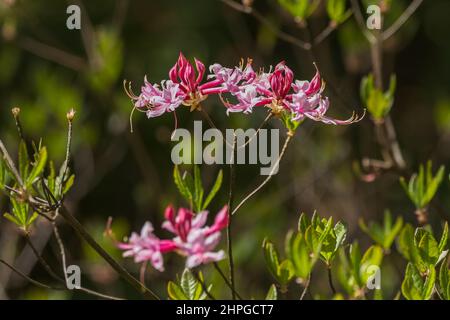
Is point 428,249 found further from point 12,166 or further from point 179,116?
point 179,116

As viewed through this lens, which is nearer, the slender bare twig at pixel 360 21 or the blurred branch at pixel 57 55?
the slender bare twig at pixel 360 21

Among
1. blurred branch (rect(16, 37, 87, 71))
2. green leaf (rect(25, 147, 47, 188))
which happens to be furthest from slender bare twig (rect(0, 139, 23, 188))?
blurred branch (rect(16, 37, 87, 71))

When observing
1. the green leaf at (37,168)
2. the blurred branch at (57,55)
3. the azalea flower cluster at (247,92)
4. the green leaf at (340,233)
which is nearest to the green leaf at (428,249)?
the green leaf at (340,233)

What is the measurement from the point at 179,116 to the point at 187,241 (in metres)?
2.60

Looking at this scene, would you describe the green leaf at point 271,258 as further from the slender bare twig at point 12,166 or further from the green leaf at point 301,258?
the slender bare twig at point 12,166

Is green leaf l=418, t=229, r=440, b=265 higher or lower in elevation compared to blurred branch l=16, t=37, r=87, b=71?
lower

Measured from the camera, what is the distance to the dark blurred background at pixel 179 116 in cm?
264

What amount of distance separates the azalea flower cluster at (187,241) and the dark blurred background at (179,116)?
97 centimetres

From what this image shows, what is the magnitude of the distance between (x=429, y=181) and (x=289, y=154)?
5.41 feet

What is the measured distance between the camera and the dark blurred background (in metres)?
2.64

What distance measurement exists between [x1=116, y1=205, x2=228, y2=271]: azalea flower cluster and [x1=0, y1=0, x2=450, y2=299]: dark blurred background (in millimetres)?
968

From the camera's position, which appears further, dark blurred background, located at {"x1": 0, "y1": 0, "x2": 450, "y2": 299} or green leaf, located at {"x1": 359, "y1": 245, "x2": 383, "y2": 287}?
dark blurred background, located at {"x1": 0, "y1": 0, "x2": 450, "y2": 299}

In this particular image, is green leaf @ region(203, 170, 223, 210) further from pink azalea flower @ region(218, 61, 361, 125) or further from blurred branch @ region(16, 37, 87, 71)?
blurred branch @ region(16, 37, 87, 71)

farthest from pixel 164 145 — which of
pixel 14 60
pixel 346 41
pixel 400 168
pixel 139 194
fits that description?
pixel 400 168
